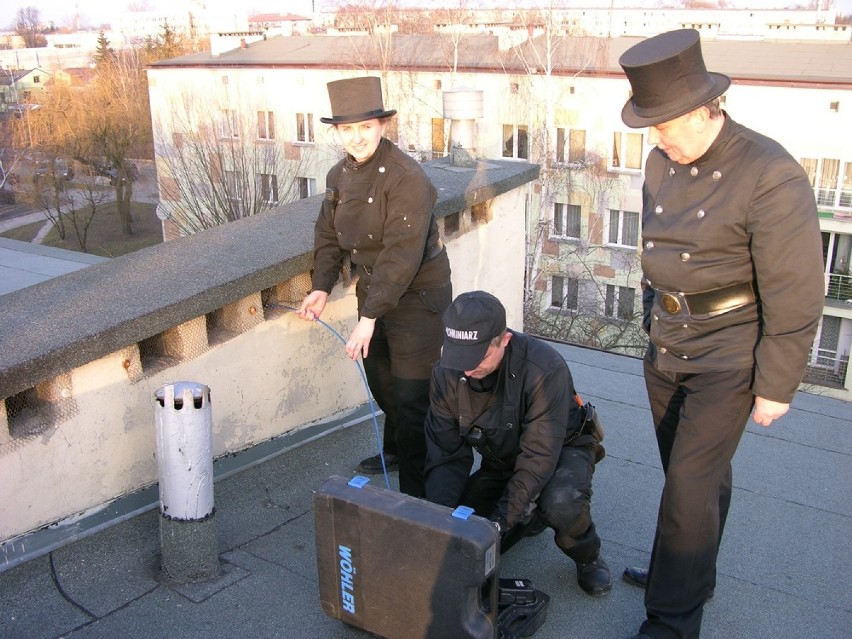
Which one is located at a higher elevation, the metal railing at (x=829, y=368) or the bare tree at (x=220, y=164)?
the bare tree at (x=220, y=164)

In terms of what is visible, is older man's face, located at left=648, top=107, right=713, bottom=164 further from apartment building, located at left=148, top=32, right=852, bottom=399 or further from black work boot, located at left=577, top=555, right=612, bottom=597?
apartment building, located at left=148, top=32, right=852, bottom=399

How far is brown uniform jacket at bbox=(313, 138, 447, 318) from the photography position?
139 inches

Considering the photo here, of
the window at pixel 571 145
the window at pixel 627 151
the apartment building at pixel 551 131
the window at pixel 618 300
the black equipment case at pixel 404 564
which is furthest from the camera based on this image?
the window at pixel 571 145

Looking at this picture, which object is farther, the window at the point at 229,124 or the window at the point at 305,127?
the window at the point at 305,127

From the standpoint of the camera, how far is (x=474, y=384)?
3.09 meters

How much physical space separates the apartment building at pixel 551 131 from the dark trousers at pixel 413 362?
17.6 m

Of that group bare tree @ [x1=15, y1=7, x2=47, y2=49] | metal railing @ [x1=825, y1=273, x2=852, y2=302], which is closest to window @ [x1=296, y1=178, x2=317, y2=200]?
metal railing @ [x1=825, y1=273, x2=852, y2=302]

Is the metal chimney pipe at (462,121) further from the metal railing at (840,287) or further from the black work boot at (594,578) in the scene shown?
the metal railing at (840,287)

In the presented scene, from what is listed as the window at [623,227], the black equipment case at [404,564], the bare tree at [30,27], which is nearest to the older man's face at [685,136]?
the black equipment case at [404,564]

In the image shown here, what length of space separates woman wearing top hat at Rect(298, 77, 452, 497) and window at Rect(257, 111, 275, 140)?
30493mm

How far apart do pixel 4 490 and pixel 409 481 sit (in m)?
1.54

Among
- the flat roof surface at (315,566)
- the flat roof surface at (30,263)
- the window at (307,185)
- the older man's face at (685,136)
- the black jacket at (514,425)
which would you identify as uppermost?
the older man's face at (685,136)

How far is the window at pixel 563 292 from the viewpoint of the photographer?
28125 millimetres

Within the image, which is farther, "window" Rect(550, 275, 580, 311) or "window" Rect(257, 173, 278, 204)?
"window" Rect(550, 275, 580, 311)
